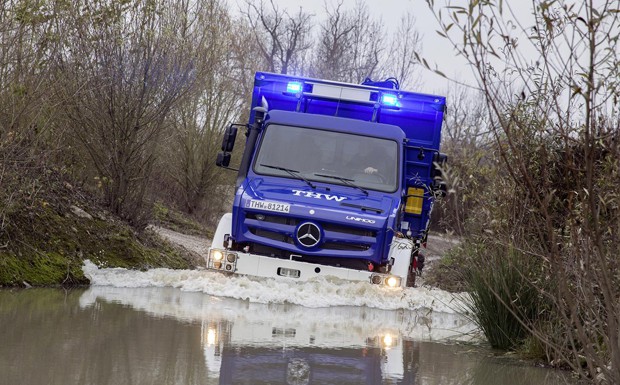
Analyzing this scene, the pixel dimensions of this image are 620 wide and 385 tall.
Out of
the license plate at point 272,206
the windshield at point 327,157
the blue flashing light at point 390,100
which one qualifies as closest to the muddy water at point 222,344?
the license plate at point 272,206

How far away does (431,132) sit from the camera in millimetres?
16594

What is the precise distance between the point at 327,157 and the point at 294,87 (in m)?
1.94

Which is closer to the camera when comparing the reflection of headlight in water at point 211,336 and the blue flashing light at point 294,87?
the reflection of headlight in water at point 211,336

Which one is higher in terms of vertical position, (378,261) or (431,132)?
(431,132)

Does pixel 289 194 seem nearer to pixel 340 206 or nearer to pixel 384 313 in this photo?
pixel 340 206

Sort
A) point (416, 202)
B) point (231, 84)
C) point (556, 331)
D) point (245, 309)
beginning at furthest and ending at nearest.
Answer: point (231, 84), point (416, 202), point (245, 309), point (556, 331)

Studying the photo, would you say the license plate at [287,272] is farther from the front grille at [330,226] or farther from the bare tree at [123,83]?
the bare tree at [123,83]

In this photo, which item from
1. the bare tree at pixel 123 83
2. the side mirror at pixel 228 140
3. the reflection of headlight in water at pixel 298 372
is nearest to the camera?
the reflection of headlight in water at pixel 298 372

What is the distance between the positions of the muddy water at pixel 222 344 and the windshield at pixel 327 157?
7.34 feet

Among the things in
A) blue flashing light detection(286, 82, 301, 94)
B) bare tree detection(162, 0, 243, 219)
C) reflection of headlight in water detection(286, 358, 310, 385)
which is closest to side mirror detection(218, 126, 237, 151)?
blue flashing light detection(286, 82, 301, 94)

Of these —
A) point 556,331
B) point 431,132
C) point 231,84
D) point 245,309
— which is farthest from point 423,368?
point 231,84

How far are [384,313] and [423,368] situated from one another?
409 centimetres

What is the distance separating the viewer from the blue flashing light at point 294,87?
16.5 m

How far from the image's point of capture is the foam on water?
527 inches
